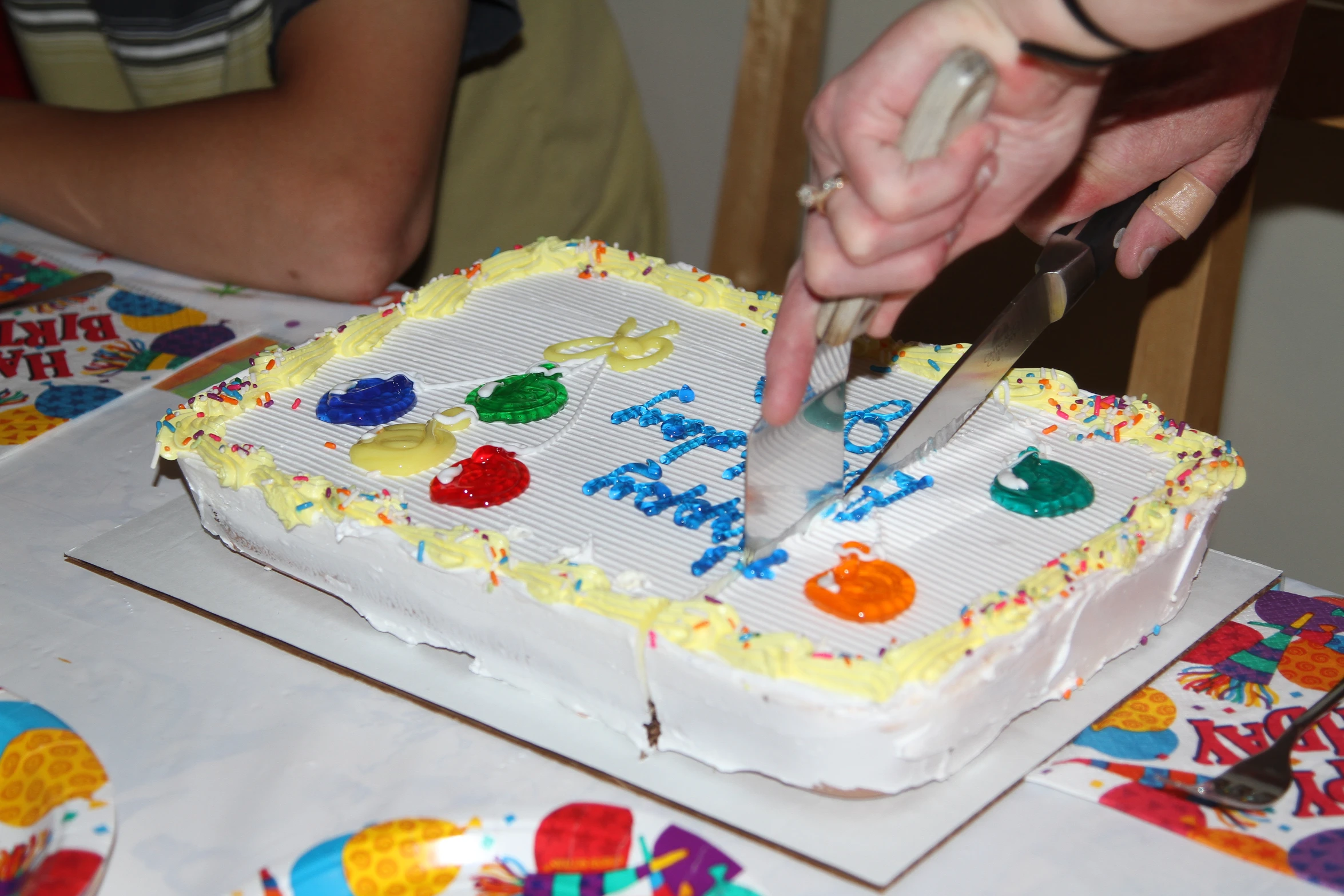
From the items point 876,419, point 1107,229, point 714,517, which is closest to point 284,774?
point 714,517

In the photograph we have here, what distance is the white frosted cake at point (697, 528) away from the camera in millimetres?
1037

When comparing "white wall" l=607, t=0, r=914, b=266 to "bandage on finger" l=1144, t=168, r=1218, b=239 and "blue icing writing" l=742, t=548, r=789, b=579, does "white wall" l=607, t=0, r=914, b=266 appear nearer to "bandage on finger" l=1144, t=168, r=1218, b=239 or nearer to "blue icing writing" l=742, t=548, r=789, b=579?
"bandage on finger" l=1144, t=168, r=1218, b=239

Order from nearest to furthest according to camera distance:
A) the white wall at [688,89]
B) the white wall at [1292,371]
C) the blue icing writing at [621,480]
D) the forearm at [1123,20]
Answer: the forearm at [1123,20]
the blue icing writing at [621,480]
the white wall at [1292,371]
the white wall at [688,89]

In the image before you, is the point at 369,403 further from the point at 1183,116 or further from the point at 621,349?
the point at 1183,116

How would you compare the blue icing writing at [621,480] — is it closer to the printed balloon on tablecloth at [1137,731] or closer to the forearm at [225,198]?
the printed balloon on tablecloth at [1137,731]

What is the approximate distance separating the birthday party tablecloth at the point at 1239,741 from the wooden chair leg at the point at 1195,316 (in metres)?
0.68

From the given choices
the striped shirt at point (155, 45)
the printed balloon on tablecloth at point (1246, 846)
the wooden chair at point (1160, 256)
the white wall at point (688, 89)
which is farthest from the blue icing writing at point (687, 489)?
the white wall at point (688, 89)

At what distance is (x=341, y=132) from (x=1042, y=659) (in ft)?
4.27

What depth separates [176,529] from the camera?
1.40 meters

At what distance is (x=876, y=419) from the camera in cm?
134

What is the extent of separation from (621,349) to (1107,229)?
569mm

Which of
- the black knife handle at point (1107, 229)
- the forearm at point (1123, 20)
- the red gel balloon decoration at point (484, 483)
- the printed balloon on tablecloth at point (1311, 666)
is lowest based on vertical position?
the printed balloon on tablecloth at point (1311, 666)

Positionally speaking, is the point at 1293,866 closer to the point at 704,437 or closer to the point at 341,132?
the point at 704,437

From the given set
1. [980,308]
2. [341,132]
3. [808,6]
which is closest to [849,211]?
[341,132]
